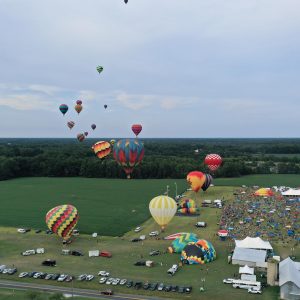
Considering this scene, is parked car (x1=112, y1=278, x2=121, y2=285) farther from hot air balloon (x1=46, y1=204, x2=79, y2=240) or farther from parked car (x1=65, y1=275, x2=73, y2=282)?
hot air balloon (x1=46, y1=204, x2=79, y2=240)

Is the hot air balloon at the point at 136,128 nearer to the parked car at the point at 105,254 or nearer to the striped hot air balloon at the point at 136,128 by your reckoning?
the striped hot air balloon at the point at 136,128

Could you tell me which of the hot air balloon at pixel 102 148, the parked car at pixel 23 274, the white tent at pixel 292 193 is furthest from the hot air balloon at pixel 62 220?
the white tent at pixel 292 193

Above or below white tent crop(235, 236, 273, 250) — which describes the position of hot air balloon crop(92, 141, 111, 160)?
above

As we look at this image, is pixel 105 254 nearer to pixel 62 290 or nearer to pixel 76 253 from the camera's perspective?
pixel 76 253

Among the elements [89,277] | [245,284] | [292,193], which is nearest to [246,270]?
[245,284]

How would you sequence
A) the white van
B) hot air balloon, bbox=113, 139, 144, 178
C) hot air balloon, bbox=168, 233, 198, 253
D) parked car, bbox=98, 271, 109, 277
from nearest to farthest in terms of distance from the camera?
the white van, parked car, bbox=98, 271, 109, 277, hot air balloon, bbox=168, 233, 198, 253, hot air balloon, bbox=113, 139, 144, 178

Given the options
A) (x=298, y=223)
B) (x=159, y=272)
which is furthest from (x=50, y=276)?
(x=298, y=223)

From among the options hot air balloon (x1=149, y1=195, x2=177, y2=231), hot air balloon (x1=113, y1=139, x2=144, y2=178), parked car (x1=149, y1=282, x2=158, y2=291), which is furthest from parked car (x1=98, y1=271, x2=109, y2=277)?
hot air balloon (x1=113, y1=139, x2=144, y2=178)
